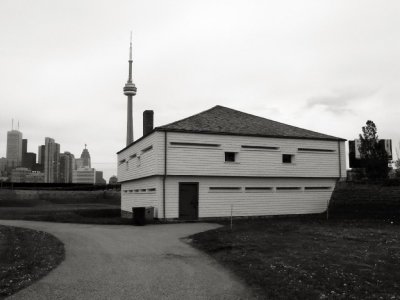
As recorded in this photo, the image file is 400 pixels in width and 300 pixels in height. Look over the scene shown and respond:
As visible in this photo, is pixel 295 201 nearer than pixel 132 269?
No

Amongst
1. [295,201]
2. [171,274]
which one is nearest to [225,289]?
[171,274]

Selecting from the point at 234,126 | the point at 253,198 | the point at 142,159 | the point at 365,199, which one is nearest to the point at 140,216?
the point at 142,159

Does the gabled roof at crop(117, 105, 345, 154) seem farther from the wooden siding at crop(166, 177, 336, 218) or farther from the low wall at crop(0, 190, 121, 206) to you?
the low wall at crop(0, 190, 121, 206)

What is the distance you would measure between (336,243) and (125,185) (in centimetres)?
2429

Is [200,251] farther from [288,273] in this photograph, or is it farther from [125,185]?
[125,185]

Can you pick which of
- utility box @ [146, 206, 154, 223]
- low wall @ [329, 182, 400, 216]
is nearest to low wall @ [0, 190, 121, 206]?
utility box @ [146, 206, 154, 223]

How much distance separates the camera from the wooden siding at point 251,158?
87.2 feet

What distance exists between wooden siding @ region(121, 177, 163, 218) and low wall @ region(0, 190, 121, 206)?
24206mm

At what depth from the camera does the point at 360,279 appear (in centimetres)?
931

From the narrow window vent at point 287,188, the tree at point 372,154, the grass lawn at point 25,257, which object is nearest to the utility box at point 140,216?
the grass lawn at point 25,257

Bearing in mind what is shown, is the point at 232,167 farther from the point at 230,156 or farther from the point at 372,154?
the point at 372,154

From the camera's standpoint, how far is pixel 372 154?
35.6 metres

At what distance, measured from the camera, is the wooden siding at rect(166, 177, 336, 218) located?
1054 inches

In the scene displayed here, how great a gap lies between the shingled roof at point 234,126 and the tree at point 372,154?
244 inches
